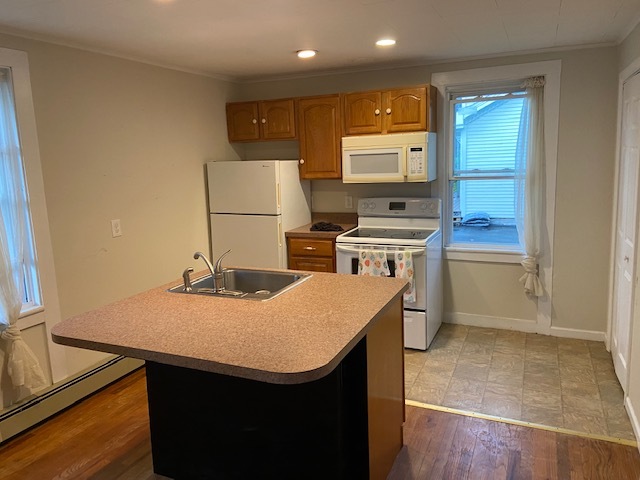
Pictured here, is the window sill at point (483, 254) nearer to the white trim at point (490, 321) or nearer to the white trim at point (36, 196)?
the white trim at point (490, 321)

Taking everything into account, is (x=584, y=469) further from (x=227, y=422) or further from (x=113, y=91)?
(x=113, y=91)

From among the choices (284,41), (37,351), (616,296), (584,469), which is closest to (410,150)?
(284,41)

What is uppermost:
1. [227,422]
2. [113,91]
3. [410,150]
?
[113,91]

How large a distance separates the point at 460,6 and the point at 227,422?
7.54ft

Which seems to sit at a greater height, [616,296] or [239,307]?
[239,307]

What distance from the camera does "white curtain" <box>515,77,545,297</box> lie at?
368cm

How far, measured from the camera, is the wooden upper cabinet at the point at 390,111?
3.76 m

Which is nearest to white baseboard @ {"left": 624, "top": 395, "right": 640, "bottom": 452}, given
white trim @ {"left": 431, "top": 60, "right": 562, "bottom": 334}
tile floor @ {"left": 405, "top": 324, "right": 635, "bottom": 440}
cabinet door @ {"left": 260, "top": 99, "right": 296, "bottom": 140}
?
tile floor @ {"left": 405, "top": 324, "right": 635, "bottom": 440}

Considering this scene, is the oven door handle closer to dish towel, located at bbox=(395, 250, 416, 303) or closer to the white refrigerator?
dish towel, located at bbox=(395, 250, 416, 303)

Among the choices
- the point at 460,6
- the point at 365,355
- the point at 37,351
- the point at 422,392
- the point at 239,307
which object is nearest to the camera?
the point at 365,355

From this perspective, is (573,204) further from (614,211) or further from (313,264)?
(313,264)

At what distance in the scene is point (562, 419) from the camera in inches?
107

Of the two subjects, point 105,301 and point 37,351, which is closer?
point 37,351

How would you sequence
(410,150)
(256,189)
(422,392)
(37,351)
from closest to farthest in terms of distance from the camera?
(37,351) < (422,392) < (410,150) < (256,189)
